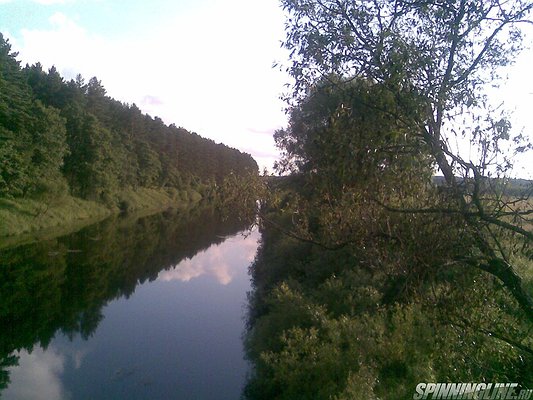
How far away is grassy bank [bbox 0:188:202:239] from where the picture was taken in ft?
102

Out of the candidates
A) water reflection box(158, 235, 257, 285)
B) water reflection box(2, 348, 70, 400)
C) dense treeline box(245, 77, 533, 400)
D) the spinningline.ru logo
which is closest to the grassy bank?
water reflection box(158, 235, 257, 285)

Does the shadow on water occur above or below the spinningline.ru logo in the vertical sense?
below

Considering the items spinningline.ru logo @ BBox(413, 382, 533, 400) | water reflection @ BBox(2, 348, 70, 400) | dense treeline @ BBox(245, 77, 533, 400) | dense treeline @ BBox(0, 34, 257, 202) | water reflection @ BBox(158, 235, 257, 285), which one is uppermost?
dense treeline @ BBox(0, 34, 257, 202)

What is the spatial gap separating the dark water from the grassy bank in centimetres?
275

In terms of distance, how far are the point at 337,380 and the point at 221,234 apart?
35510 mm

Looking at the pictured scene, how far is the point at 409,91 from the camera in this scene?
16.5ft

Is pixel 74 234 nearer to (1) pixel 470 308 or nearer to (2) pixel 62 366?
(2) pixel 62 366

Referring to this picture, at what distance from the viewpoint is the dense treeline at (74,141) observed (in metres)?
33.1

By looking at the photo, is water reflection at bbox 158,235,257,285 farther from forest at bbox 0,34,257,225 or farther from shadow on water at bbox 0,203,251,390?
forest at bbox 0,34,257,225

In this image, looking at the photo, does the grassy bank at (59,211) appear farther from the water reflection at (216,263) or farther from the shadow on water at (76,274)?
the water reflection at (216,263)

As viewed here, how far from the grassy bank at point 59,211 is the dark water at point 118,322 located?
2.75 m

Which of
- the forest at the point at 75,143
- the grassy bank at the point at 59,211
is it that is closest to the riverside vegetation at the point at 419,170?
the forest at the point at 75,143

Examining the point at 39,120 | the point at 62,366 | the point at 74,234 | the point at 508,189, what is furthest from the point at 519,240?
the point at 39,120

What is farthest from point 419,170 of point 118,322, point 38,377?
point 118,322
